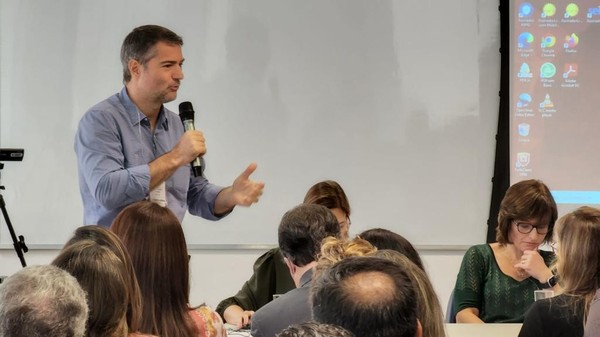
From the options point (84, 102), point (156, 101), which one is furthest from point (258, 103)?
point (156, 101)

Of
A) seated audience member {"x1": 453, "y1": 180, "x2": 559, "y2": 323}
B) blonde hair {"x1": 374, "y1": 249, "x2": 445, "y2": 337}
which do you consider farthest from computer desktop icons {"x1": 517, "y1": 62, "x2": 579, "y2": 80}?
blonde hair {"x1": 374, "y1": 249, "x2": 445, "y2": 337}

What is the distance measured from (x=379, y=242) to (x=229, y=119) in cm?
266

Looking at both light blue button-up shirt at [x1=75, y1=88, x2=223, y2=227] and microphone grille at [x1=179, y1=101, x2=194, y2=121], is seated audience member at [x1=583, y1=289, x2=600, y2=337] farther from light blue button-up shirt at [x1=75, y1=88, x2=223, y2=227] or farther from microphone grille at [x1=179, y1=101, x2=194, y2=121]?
microphone grille at [x1=179, y1=101, x2=194, y2=121]

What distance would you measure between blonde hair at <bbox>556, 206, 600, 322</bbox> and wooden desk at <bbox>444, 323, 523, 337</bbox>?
597 mm

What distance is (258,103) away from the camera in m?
5.40

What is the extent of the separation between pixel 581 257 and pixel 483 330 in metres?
0.75

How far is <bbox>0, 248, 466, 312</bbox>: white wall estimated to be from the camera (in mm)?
5391

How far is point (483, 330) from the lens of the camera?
133 inches

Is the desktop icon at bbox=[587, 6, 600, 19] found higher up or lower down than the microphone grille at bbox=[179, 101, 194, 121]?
higher up

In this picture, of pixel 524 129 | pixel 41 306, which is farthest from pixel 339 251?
pixel 524 129

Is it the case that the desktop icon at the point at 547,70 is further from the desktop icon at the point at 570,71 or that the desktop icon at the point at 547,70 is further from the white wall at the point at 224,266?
the white wall at the point at 224,266

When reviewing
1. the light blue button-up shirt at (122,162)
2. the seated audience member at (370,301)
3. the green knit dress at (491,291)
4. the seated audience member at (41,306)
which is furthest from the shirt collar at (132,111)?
the seated audience member at (370,301)

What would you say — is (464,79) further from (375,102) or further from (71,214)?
(71,214)

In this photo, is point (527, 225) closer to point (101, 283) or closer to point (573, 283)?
point (573, 283)
